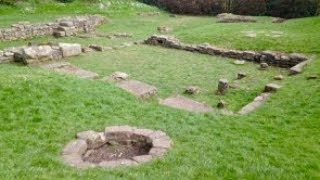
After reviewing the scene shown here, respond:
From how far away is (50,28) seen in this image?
22.2 meters

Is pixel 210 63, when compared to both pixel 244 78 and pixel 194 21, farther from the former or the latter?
pixel 194 21

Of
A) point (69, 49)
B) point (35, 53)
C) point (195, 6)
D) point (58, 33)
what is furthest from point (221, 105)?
point (195, 6)

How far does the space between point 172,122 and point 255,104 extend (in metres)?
3.07

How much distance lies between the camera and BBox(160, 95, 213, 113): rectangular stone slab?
455 inches

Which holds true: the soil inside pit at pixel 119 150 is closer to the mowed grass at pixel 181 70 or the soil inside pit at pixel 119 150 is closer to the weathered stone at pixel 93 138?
the weathered stone at pixel 93 138

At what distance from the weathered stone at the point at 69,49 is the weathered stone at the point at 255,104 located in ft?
26.9

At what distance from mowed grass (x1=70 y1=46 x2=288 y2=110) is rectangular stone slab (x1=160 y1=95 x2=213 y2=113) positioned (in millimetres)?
460

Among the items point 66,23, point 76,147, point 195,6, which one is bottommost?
point 76,147

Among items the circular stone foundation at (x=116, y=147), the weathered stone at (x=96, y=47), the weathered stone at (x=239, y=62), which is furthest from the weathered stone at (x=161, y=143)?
the weathered stone at (x=96, y=47)

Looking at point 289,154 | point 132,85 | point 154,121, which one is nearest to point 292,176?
point 289,154

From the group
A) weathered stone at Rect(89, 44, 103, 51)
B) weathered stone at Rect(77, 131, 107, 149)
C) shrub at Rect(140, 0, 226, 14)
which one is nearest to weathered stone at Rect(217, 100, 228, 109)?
weathered stone at Rect(77, 131, 107, 149)

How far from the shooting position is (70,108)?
33.0 feet

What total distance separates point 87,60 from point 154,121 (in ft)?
25.5

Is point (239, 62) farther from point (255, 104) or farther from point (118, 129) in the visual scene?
point (118, 129)
